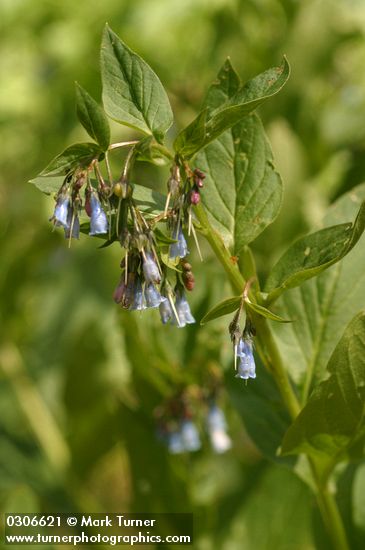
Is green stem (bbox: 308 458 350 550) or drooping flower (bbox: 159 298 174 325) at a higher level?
drooping flower (bbox: 159 298 174 325)

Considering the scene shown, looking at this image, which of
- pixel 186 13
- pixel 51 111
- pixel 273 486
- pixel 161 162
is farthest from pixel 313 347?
pixel 186 13

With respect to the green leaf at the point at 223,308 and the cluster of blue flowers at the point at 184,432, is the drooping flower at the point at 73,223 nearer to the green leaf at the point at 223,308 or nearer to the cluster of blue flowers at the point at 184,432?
the green leaf at the point at 223,308

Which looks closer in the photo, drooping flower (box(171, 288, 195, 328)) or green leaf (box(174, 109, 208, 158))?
green leaf (box(174, 109, 208, 158))

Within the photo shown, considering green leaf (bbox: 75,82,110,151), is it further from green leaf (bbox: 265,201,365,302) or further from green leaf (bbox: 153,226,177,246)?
green leaf (bbox: 265,201,365,302)

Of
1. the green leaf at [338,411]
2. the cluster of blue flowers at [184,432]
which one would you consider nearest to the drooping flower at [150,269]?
the green leaf at [338,411]

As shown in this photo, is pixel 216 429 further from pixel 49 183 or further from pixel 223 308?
pixel 49 183

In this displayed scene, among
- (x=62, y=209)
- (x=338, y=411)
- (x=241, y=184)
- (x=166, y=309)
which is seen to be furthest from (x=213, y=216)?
(x=338, y=411)

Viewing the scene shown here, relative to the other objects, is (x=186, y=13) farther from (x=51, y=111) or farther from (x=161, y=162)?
(x=161, y=162)

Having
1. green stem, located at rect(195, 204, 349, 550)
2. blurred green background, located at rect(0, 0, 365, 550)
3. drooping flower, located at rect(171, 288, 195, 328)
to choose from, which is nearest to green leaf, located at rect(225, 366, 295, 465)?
blurred green background, located at rect(0, 0, 365, 550)
